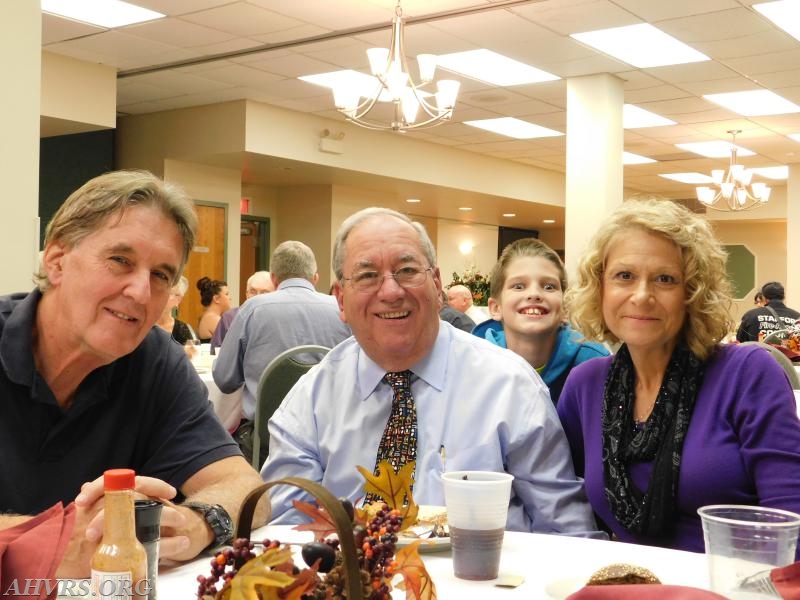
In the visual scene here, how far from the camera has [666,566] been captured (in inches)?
49.9

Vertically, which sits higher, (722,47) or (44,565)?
(722,47)

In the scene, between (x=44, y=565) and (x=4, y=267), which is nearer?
(x=44, y=565)

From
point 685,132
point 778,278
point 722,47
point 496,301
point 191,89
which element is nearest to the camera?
point 496,301

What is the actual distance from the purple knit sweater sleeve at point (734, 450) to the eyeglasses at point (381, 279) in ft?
1.83

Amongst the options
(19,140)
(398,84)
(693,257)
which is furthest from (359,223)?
(398,84)

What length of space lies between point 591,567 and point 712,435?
649 millimetres

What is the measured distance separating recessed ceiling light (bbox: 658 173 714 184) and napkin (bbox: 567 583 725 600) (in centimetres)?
1424

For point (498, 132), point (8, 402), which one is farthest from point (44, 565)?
point (498, 132)

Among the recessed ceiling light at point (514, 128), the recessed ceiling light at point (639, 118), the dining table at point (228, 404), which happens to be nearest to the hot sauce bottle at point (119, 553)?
the dining table at point (228, 404)

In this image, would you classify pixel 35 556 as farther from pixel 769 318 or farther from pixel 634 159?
pixel 634 159

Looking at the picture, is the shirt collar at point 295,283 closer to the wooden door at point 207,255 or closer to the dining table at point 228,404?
the dining table at point 228,404

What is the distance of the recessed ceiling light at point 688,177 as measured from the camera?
47.2ft

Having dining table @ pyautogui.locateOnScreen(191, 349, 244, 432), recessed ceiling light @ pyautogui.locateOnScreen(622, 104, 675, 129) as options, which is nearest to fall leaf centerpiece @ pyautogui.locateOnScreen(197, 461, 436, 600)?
dining table @ pyautogui.locateOnScreen(191, 349, 244, 432)

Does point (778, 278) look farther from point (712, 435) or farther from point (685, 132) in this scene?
point (712, 435)
